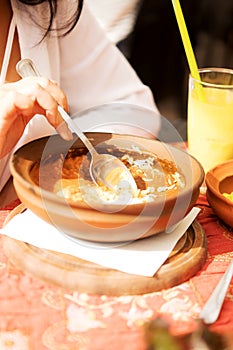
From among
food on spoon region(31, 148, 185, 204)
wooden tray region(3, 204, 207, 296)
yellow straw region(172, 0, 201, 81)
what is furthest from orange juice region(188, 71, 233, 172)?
wooden tray region(3, 204, 207, 296)

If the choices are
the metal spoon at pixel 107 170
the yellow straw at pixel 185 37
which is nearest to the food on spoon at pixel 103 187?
the metal spoon at pixel 107 170

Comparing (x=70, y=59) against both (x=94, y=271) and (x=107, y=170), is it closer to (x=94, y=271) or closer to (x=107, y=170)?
(x=107, y=170)

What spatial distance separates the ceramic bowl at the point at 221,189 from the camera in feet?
3.28

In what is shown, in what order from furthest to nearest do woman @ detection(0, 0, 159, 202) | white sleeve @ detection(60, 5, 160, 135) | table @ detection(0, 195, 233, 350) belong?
white sleeve @ detection(60, 5, 160, 135)
woman @ detection(0, 0, 159, 202)
table @ detection(0, 195, 233, 350)

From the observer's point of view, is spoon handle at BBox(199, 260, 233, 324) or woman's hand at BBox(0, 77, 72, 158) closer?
spoon handle at BBox(199, 260, 233, 324)

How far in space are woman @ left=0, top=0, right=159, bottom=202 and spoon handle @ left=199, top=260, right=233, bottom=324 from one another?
25.5 inches

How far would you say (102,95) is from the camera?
1610mm

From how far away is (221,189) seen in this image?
1083mm

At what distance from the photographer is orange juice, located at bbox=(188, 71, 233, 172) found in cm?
121

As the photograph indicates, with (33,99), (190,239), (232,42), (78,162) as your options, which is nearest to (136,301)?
(190,239)

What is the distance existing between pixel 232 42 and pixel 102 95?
2048 mm

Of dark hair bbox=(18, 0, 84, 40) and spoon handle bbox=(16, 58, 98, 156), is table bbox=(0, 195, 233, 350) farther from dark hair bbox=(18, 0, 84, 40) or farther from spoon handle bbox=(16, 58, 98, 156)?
dark hair bbox=(18, 0, 84, 40)

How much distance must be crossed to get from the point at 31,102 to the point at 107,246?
301mm

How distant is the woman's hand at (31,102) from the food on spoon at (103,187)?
0.21 ft
